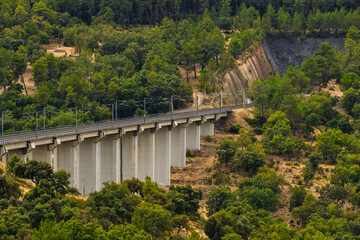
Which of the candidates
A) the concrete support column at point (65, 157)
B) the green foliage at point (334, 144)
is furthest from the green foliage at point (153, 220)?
the green foliage at point (334, 144)

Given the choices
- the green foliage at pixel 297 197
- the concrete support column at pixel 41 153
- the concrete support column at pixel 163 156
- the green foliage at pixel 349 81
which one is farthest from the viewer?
the green foliage at pixel 349 81

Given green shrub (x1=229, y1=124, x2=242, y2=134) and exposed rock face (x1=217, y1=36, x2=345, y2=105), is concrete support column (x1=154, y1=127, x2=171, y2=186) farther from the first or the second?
exposed rock face (x1=217, y1=36, x2=345, y2=105)

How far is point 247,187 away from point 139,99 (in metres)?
37.8

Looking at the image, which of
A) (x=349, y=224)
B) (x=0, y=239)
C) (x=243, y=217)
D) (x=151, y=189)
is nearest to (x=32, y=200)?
(x=0, y=239)

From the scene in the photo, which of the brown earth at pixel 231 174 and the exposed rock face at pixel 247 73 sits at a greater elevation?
the exposed rock face at pixel 247 73

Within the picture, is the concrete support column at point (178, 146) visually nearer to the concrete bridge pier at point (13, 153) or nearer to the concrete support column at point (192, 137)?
the concrete support column at point (192, 137)

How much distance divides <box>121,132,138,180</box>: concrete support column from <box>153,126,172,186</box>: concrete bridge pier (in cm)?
709

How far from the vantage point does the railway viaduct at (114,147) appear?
96.9 m

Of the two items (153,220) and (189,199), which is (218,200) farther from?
(153,220)

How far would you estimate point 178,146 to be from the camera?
129 m

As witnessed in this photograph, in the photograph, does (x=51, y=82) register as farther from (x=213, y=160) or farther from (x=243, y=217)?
(x=243, y=217)

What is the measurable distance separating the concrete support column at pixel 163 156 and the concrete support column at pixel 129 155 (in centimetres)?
709

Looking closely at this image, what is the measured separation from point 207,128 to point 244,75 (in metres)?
40.1

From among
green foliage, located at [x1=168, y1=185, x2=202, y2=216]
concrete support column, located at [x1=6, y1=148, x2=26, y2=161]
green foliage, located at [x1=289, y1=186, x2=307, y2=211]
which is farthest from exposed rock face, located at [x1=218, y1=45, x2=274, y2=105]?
concrete support column, located at [x1=6, y1=148, x2=26, y2=161]
